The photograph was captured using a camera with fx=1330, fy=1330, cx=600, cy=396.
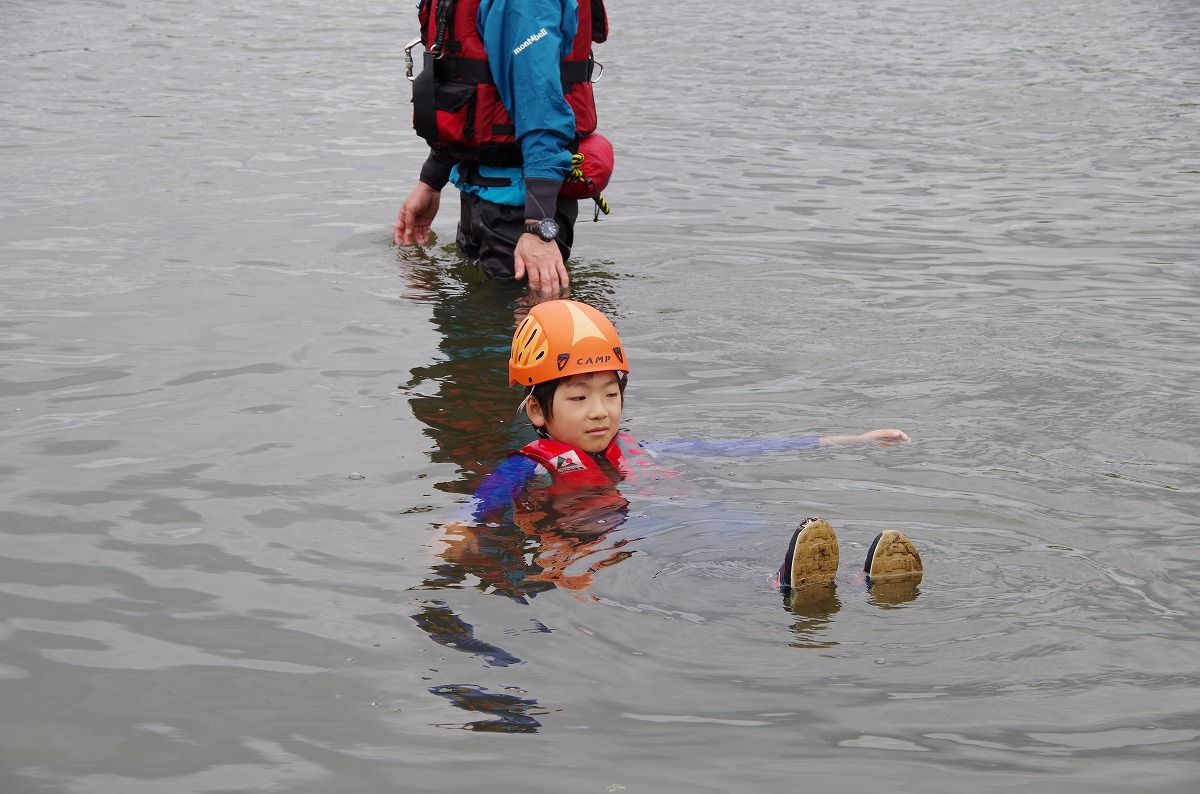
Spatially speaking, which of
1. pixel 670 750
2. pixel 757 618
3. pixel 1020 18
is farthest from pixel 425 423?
pixel 1020 18

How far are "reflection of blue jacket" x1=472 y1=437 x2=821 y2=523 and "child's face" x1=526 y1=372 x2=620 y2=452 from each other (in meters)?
0.24

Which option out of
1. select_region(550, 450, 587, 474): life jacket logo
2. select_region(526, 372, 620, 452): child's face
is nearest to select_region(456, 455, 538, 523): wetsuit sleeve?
select_region(550, 450, 587, 474): life jacket logo

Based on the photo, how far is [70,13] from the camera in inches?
1025

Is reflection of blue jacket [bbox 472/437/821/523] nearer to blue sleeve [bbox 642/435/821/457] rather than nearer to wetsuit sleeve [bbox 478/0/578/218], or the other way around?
blue sleeve [bbox 642/435/821/457]

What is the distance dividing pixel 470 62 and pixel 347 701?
179 inches

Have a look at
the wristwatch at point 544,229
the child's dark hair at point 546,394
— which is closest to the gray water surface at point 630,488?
the child's dark hair at point 546,394

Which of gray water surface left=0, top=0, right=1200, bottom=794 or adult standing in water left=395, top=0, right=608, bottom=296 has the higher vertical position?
adult standing in water left=395, top=0, right=608, bottom=296

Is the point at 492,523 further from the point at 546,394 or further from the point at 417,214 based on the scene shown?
the point at 417,214

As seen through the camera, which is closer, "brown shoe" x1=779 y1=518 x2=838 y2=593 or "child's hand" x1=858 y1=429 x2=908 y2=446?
"brown shoe" x1=779 y1=518 x2=838 y2=593

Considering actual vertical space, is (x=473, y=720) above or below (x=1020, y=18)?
below

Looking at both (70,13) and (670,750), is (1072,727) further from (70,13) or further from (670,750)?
(70,13)

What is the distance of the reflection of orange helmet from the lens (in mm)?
6227

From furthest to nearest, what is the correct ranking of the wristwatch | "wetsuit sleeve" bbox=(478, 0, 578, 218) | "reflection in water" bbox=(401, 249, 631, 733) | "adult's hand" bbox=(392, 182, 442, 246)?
"adult's hand" bbox=(392, 182, 442, 246)
the wristwatch
"wetsuit sleeve" bbox=(478, 0, 578, 218)
"reflection in water" bbox=(401, 249, 631, 733)

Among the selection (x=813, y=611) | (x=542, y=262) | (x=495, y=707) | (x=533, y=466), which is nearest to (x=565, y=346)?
(x=533, y=466)
